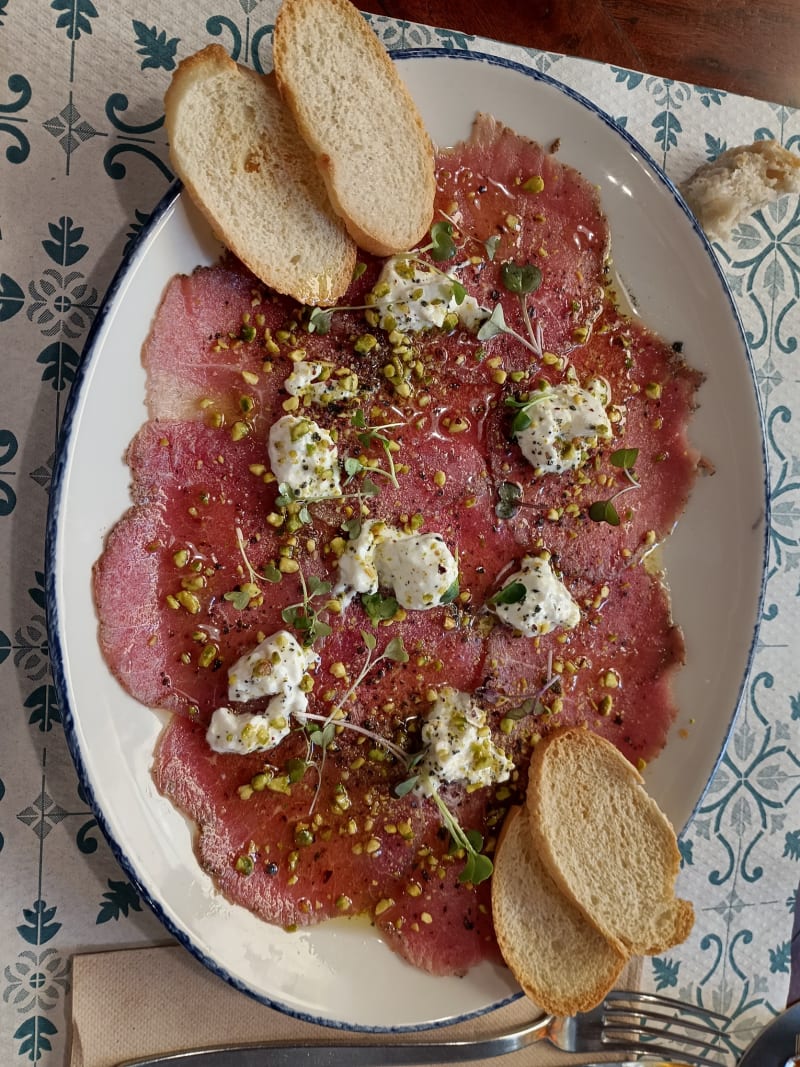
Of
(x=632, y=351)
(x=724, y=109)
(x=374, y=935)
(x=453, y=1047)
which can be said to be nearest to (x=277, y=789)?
(x=374, y=935)

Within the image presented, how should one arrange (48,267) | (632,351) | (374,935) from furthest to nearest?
(632,351), (374,935), (48,267)

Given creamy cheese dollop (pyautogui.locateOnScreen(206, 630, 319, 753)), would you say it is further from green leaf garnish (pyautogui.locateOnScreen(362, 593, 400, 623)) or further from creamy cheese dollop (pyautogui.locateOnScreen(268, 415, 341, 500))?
creamy cheese dollop (pyautogui.locateOnScreen(268, 415, 341, 500))

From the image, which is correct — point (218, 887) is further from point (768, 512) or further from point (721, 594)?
point (768, 512)

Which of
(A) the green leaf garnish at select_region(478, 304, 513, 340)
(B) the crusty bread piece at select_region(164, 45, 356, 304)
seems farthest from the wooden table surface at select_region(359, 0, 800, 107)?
(A) the green leaf garnish at select_region(478, 304, 513, 340)

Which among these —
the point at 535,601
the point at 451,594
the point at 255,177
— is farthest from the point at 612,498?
the point at 255,177

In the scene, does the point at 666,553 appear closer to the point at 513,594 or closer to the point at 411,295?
the point at 513,594

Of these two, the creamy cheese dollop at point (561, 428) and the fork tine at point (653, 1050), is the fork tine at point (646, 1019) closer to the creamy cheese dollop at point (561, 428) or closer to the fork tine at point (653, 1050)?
the fork tine at point (653, 1050)

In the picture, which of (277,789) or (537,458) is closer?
(277,789)
